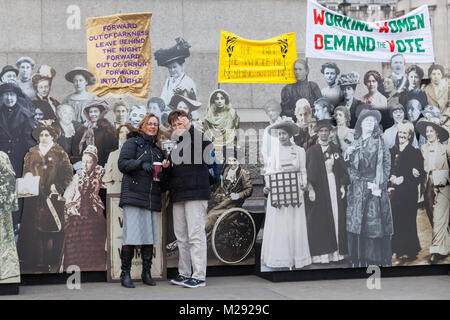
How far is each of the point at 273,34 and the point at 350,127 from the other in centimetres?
161

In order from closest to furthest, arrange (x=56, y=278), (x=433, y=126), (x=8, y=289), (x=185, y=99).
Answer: (x=8, y=289)
(x=56, y=278)
(x=185, y=99)
(x=433, y=126)

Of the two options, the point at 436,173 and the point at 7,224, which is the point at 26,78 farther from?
the point at 436,173

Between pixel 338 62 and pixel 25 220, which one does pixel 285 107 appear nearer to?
Answer: pixel 338 62

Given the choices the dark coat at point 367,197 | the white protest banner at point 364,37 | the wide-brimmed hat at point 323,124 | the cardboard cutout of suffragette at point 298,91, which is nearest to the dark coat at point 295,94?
→ the cardboard cutout of suffragette at point 298,91

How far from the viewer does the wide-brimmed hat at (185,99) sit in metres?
7.64

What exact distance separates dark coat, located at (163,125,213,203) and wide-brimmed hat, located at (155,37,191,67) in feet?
3.12

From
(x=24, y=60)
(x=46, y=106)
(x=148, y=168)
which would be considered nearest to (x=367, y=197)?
(x=148, y=168)

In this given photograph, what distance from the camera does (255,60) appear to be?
7707mm

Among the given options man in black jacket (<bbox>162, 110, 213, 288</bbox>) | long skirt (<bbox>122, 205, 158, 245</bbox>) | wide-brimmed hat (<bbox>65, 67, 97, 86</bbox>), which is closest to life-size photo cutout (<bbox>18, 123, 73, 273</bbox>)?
wide-brimmed hat (<bbox>65, 67, 97, 86</bbox>)

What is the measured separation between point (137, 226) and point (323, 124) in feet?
7.92

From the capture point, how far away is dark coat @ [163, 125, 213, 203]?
7152 mm

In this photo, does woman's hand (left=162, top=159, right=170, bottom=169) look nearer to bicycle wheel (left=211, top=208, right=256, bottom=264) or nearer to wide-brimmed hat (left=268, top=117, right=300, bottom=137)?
bicycle wheel (left=211, top=208, right=256, bottom=264)

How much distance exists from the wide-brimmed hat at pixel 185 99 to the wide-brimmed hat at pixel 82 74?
3.00 feet
